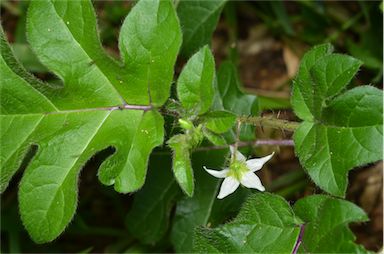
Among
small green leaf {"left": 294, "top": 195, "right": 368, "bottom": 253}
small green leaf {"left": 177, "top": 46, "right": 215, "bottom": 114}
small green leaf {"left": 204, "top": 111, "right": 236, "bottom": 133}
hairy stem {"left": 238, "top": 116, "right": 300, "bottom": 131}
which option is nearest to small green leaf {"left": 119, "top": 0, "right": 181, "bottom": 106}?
small green leaf {"left": 177, "top": 46, "right": 215, "bottom": 114}

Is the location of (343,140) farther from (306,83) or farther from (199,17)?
(199,17)

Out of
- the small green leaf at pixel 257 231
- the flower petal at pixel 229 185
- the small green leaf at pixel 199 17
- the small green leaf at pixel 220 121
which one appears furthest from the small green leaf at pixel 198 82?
the small green leaf at pixel 199 17

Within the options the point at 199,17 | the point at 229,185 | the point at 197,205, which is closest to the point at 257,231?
the point at 229,185

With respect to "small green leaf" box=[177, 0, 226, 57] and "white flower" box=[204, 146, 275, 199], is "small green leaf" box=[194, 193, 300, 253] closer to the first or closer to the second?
"white flower" box=[204, 146, 275, 199]

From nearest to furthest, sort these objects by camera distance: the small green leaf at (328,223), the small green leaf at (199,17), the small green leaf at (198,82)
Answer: the small green leaf at (328,223) < the small green leaf at (198,82) < the small green leaf at (199,17)

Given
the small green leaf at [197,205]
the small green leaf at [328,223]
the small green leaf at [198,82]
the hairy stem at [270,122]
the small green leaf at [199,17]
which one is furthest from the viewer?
the small green leaf at [199,17]

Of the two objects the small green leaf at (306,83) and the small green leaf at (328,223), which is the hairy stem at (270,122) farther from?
the small green leaf at (328,223)

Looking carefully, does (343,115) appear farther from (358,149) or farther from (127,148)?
(127,148)
